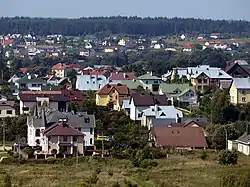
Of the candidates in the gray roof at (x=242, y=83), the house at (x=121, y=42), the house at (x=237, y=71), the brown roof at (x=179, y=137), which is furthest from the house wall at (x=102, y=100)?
the house at (x=121, y=42)

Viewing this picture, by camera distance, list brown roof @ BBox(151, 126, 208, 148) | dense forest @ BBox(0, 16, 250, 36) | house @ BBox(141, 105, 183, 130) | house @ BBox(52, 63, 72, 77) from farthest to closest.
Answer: dense forest @ BBox(0, 16, 250, 36) → house @ BBox(52, 63, 72, 77) → house @ BBox(141, 105, 183, 130) → brown roof @ BBox(151, 126, 208, 148)

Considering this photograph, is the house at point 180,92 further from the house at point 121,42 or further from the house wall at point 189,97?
the house at point 121,42

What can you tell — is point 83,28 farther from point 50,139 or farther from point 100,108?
point 50,139

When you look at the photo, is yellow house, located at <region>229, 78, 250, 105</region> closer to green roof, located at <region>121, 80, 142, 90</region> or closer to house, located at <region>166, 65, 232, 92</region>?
house, located at <region>166, 65, 232, 92</region>

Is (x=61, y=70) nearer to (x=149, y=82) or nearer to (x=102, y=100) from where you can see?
(x=149, y=82)

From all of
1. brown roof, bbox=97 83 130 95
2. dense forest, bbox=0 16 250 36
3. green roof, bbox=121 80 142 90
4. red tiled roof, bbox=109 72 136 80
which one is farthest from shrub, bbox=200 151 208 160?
dense forest, bbox=0 16 250 36

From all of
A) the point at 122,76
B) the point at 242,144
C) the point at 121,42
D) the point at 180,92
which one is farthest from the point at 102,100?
the point at 121,42

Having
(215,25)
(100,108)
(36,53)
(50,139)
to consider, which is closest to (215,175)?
(50,139)
